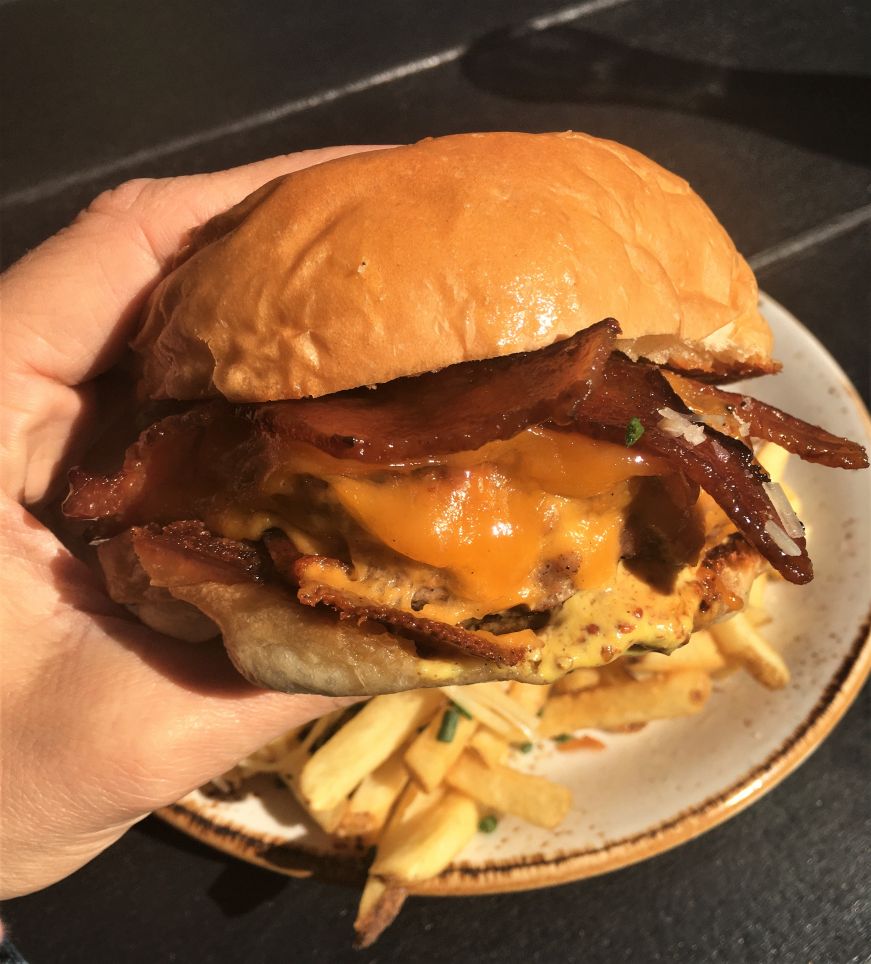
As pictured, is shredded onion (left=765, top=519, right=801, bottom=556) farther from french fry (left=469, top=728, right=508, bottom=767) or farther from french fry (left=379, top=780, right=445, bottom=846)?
french fry (left=379, top=780, right=445, bottom=846)

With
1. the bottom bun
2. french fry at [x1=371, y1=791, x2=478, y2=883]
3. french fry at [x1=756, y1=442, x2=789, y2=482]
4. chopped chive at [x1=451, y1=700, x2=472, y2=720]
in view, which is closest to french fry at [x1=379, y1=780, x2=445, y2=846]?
french fry at [x1=371, y1=791, x2=478, y2=883]

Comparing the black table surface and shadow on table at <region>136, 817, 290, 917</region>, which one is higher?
the black table surface

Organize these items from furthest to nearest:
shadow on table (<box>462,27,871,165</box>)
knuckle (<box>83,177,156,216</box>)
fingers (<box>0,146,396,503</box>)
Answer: shadow on table (<box>462,27,871,165</box>) → knuckle (<box>83,177,156,216</box>) → fingers (<box>0,146,396,503</box>)

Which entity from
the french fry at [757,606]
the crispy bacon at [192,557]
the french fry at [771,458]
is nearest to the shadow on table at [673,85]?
the french fry at [771,458]

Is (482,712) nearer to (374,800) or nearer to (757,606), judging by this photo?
(374,800)

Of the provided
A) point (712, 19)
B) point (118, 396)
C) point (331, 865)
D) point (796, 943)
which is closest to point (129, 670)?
point (118, 396)

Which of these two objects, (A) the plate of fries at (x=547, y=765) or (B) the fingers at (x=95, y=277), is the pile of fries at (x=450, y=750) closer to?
(A) the plate of fries at (x=547, y=765)

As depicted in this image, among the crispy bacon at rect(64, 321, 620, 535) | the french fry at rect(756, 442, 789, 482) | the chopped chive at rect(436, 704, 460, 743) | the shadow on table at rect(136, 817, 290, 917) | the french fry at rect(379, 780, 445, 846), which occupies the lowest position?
the shadow on table at rect(136, 817, 290, 917)

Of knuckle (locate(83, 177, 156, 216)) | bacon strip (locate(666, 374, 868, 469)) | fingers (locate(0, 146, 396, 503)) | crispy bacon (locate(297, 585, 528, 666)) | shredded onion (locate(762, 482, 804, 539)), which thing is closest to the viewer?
crispy bacon (locate(297, 585, 528, 666))
